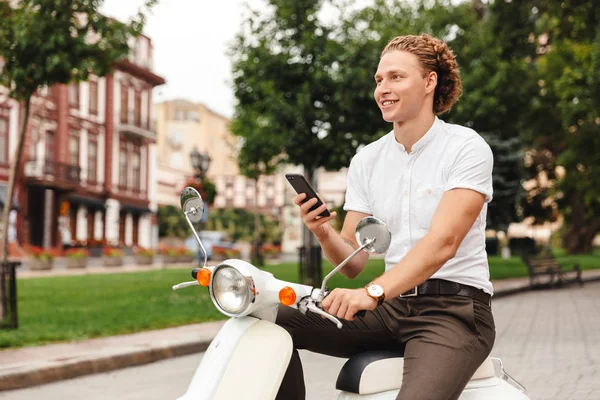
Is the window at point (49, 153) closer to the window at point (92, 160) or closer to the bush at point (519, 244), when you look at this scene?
the window at point (92, 160)

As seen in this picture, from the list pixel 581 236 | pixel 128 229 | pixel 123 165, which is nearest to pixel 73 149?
pixel 123 165

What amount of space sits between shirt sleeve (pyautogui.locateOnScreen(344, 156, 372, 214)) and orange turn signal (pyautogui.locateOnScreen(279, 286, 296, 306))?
664 mm

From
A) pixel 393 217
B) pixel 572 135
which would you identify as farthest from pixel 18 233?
pixel 393 217

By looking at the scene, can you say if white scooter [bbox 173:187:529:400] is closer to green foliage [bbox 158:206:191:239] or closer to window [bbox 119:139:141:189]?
window [bbox 119:139:141:189]

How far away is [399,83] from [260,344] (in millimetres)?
944

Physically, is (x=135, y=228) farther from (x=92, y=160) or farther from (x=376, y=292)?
(x=376, y=292)

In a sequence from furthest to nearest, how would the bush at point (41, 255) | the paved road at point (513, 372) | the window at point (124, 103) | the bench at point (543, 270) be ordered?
the window at point (124, 103)
the bush at point (41, 255)
the bench at point (543, 270)
the paved road at point (513, 372)

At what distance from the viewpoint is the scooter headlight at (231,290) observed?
92.3 inches

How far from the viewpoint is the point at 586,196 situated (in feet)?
108

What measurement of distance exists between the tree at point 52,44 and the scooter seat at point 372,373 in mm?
7514

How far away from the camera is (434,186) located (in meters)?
2.70

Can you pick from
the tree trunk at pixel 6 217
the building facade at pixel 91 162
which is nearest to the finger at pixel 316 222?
the tree trunk at pixel 6 217

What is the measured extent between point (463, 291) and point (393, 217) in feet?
1.05

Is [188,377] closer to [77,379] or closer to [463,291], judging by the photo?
[77,379]
